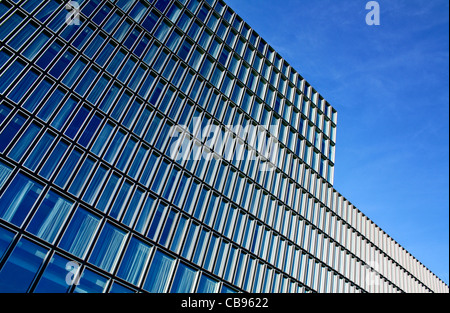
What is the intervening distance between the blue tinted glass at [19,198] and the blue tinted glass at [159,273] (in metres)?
7.33

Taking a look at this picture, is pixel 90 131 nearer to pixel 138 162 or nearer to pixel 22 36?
pixel 138 162

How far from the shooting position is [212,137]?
89.2 feet

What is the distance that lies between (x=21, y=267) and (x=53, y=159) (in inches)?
227

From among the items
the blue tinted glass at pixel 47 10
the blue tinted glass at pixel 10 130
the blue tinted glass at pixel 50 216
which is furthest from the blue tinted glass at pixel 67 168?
the blue tinted glass at pixel 47 10

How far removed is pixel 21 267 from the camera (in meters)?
16.0

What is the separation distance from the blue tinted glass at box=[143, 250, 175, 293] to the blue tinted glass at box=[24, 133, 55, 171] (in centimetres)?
834

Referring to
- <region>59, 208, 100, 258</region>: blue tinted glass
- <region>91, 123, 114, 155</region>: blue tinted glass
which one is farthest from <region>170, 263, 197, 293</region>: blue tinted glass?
<region>91, 123, 114, 155</region>: blue tinted glass

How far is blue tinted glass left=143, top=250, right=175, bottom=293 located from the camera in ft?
65.4

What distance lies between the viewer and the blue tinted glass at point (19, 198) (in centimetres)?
1653

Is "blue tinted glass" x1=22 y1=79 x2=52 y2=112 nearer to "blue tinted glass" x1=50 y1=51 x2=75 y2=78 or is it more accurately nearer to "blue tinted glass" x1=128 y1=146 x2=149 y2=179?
"blue tinted glass" x1=50 y1=51 x2=75 y2=78

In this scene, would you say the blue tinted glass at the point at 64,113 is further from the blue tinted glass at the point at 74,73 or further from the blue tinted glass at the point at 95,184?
the blue tinted glass at the point at 95,184

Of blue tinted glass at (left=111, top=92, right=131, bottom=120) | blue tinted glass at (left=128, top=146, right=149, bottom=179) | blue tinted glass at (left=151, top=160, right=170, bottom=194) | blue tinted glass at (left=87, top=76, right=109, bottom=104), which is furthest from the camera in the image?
blue tinted glass at (left=111, top=92, right=131, bottom=120)

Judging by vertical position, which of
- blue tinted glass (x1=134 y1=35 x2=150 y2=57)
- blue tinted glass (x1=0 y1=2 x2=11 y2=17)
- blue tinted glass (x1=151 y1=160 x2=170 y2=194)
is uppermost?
blue tinted glass (x1=134 y1=35 x2=150 y2=57)

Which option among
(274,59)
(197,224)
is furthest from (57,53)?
(274,59)
